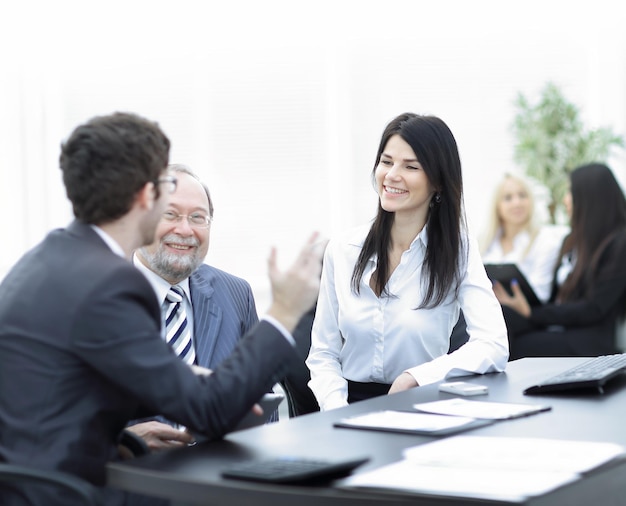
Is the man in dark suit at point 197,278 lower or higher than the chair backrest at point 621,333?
higher

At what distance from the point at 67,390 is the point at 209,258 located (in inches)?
204

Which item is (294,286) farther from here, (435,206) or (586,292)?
(586,292)

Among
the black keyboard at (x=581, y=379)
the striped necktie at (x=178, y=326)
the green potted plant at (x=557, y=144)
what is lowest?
the black keyboard at (x=581, y=379)

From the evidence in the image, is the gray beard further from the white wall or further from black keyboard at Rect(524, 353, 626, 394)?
the white wall

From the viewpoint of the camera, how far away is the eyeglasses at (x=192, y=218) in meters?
2.94

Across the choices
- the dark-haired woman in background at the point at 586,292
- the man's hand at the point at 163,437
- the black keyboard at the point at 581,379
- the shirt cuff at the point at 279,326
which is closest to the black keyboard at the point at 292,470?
the shirt cuff at the point at 279,326

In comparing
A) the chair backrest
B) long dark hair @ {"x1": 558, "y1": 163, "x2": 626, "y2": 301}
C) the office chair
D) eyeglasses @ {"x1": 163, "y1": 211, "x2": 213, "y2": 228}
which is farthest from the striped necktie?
the chair backrest

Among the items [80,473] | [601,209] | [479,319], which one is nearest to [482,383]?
[479,319]

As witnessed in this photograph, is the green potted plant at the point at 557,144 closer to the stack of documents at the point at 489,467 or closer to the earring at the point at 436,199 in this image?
the earring at the point at 436,199

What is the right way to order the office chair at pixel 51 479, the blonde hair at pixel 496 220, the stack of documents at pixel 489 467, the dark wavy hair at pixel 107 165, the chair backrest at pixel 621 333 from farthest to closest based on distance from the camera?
the blonde hair at pixel 496 220
the chair backrest at pixel 621 333
the dark wavy hair at pixel 107 165
the office chair at pixel 51 479
the stack of documents at pixel 489 467

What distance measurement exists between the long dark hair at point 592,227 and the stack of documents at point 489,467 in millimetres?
3707

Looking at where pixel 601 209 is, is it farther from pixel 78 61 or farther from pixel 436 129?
pixel 78 61

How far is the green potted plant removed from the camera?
6812mm

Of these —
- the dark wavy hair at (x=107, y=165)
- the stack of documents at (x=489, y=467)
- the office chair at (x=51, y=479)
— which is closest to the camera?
the stack of documents at (x=489, y=467)
